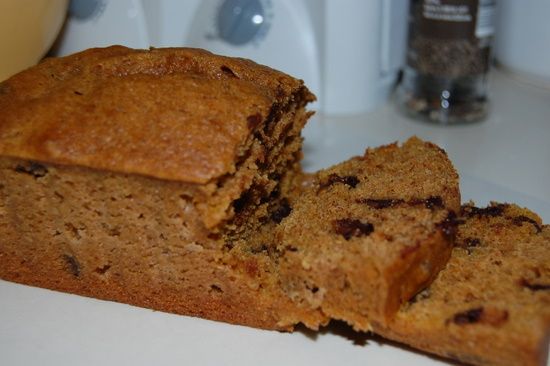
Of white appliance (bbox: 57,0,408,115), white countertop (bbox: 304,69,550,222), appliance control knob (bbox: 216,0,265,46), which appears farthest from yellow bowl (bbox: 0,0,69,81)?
white countertop (bbox: 304,69,550,222)

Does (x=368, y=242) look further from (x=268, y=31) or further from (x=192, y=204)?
(x=268, y=31)

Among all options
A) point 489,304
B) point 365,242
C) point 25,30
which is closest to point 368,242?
point 365,242

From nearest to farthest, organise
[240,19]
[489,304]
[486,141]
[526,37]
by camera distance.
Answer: [489,304], [240,19], [486,141], [526,37]

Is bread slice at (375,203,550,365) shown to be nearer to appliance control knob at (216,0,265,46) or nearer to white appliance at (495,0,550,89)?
appliance control knob at (216,0,265,46)

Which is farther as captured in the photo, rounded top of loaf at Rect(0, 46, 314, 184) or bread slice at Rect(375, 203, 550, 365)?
rounded top of loaf at Rect(0, 46, 314, 184)

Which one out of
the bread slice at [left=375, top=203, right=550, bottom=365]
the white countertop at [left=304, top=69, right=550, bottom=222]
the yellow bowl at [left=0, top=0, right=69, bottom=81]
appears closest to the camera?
the bread slice at [left=375, top=203, right=550, bottom=365]

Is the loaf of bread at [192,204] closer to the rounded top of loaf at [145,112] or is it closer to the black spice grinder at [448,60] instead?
the rounded top of loaf at [145,112]

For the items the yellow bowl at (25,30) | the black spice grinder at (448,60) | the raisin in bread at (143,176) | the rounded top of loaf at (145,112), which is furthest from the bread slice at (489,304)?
the yellow bowl at (25,30)
